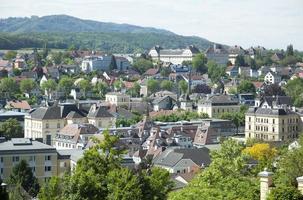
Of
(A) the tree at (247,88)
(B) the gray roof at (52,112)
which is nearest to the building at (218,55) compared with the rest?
(A) the tree at (247,88)

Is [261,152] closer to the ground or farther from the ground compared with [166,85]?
closer to the ground

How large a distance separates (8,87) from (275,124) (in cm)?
3740

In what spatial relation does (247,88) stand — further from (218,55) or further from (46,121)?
(218,55)

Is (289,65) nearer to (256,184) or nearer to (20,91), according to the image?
(20,91)

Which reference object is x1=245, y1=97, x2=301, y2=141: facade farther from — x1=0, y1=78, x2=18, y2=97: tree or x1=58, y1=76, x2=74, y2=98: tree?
x1=0, y1=78, x2=18, y2=97: tree

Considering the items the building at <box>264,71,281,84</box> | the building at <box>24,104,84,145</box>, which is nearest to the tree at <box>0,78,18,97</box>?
the building at <box>24,104,84,145</box>

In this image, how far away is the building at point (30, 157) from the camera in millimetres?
34438

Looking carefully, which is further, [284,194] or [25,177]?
[25,177]

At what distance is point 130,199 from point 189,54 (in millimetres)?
110021

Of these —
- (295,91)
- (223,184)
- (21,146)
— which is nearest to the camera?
(223,184)

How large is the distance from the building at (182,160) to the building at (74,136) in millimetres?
8641

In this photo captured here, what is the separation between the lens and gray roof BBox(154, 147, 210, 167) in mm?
37125

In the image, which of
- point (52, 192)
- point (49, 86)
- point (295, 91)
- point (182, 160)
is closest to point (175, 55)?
point (49, 86)

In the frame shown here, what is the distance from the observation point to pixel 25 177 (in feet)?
103
